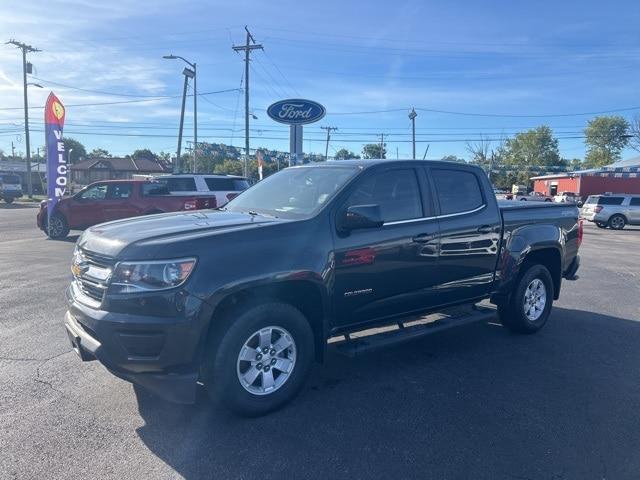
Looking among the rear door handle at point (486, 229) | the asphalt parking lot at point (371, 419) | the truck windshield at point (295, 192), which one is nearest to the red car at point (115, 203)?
the asphalt parking lot at point (371, 419)

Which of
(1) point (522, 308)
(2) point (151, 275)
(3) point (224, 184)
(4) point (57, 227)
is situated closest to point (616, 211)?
(3) point (224, 184)

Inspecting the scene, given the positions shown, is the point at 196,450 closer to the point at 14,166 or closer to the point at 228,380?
the point at 228,380

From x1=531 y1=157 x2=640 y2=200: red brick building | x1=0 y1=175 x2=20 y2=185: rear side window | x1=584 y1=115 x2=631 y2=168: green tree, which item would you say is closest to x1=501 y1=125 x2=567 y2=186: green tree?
x1=584 y1=115 x2=631 y2=168: green tree

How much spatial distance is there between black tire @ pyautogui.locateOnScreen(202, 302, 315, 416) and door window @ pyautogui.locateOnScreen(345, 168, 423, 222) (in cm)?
114

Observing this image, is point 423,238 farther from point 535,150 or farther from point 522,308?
point 535,150

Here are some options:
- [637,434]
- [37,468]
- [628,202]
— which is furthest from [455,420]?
[628,202]

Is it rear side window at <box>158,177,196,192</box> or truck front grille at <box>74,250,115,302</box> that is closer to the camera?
truck front grille at <box>74,250,115,302</box>

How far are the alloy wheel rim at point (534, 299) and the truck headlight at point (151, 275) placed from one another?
13.8 ft

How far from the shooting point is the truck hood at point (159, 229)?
3512 mm

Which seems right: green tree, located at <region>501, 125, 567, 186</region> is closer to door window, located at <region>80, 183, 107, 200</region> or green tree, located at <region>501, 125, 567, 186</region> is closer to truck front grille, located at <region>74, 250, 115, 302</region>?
door window, located at <region>80, 183, 107, 200</region>

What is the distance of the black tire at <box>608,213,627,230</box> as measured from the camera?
2686cm

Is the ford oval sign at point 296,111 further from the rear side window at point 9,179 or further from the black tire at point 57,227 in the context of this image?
the rear side window at point 9,179

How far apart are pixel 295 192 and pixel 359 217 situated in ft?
3.05

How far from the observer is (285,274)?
3.74 metres
